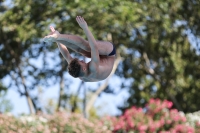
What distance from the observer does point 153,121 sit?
466 inches

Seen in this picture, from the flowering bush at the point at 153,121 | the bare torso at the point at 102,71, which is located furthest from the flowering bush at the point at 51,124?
the bare torso at the point at 102,71

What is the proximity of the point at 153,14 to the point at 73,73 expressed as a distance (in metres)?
12.2

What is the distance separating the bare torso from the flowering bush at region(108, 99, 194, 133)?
19.9ft

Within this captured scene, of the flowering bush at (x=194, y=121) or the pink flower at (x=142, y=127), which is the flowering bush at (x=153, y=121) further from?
the flowering bush at (x=194, y=121)

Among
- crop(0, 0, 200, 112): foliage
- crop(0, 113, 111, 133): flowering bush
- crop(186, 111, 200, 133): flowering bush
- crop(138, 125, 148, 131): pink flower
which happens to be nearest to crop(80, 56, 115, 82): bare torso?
crop(0, 113, 111, 133): flowering bush

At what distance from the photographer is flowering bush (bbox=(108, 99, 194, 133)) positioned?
11430 mm

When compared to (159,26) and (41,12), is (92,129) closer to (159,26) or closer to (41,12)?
(41,12)

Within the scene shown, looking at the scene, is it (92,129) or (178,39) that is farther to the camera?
(178,39)

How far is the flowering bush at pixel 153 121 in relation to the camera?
1143 centimetres

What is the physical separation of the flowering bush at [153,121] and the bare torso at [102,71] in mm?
6063

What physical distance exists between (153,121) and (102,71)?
266 inches

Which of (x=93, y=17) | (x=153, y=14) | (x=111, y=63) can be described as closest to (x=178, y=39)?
(x=153, y=14)

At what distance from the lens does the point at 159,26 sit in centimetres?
1798

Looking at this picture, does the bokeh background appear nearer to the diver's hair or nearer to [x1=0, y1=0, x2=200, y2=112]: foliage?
[x1=0, y1=0, x2=200, y2=112]: foliage
